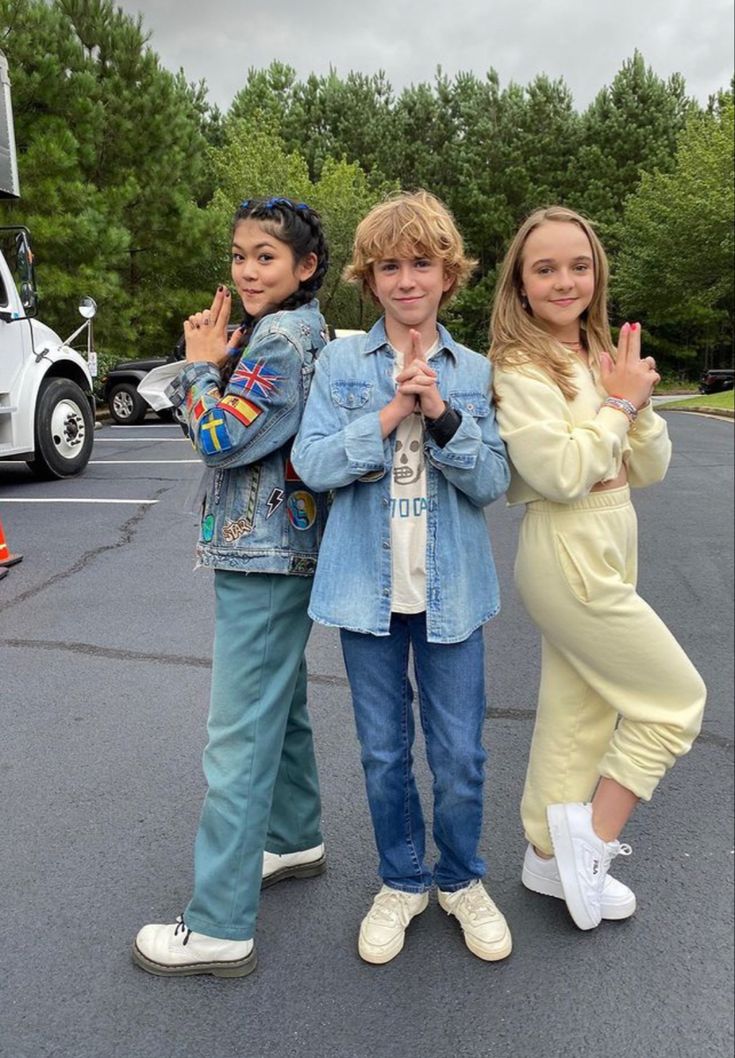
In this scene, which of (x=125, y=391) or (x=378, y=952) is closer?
(x=378, y=952)

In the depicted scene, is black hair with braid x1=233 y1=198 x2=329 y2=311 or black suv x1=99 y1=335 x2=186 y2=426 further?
black suv x1=99 y1=335 x2=186 y2=426

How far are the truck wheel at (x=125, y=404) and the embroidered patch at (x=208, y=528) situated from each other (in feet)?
42.0

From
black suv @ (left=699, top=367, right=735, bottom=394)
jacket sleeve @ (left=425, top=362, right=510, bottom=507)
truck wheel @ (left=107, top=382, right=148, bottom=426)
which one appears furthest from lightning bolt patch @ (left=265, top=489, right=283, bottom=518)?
black suv @ (left=699, top=367, right=735, bottom=394)

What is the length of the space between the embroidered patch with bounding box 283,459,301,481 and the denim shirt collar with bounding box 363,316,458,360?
0.31 m

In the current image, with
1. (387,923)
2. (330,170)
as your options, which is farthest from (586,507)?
(330,170)

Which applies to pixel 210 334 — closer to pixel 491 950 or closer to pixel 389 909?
pixel 389 909

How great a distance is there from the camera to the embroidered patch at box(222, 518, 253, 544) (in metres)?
1.87

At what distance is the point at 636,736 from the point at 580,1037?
0.67 metres

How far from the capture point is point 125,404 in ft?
47.2

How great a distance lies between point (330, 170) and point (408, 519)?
32048 mm

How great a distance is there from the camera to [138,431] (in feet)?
45.1

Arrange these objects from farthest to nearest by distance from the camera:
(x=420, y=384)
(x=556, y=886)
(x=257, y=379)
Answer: (x=556, y=886) < (x=257, y=379) < (x=420, y=384)

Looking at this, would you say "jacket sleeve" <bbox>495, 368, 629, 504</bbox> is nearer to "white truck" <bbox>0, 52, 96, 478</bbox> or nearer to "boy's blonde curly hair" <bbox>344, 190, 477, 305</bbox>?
"boy's blonde curly hair" <bbox>344, 190, 477, 305</bbox>

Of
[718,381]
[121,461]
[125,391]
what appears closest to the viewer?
[121,461]
